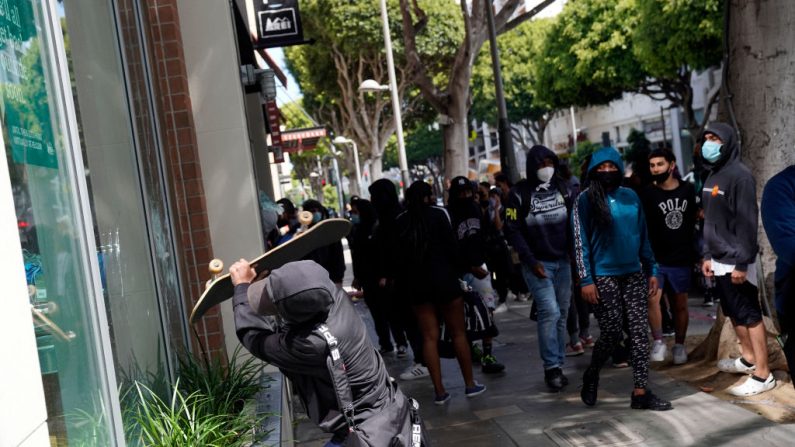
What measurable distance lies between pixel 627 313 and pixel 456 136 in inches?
547

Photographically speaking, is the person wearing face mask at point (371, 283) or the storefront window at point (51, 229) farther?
the person wearing face mask at point (371, 283)

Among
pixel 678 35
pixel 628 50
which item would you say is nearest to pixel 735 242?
pixel 678 35

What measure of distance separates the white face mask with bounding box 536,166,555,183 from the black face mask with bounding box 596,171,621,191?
107 cm

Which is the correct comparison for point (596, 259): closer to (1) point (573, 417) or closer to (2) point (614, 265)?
(2) point (614, 265)

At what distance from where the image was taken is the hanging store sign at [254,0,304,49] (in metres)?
13.0

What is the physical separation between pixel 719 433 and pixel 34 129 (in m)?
4.65

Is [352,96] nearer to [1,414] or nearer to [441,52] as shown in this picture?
[441,52]

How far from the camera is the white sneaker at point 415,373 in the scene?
890 cm

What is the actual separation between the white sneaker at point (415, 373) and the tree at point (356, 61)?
2359cm

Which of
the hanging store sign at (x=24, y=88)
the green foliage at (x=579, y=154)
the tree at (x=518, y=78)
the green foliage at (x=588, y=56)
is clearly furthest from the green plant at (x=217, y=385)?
the green foliage at (x=579, y=154)

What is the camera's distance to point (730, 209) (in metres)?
6.46

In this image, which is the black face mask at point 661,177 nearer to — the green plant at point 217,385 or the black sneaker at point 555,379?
the black sneaker at point 555,379

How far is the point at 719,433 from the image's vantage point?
18.9 ft

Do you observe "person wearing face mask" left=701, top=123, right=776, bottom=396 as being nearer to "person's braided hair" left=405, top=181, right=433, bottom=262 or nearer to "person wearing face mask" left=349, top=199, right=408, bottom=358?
"person's braided hair" left=405, top=181, right=433, bottom=262
